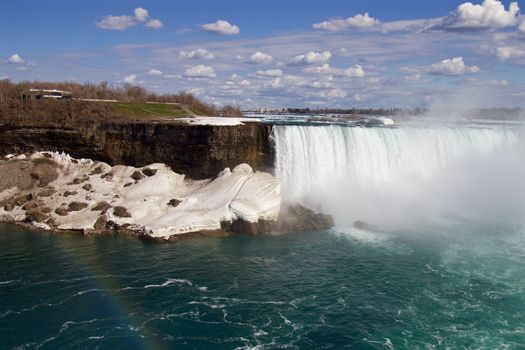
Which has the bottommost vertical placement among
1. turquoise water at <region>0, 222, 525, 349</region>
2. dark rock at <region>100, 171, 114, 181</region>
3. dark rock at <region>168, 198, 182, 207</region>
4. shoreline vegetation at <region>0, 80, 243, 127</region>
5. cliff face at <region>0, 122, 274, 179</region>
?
turquoise water at <region>0, 222, 525, 349</region>

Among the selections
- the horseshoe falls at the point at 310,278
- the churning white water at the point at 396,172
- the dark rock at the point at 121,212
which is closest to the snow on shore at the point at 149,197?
the dark rock at the point at 121,212

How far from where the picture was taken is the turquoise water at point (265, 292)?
20594 millimetres

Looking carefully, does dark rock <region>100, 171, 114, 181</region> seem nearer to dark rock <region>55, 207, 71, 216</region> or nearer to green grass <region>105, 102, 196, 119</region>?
dark rock <region>55, 207, 71, 216</region>

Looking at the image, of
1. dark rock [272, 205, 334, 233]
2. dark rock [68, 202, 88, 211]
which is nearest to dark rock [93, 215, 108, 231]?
dark rock [68, 202, 88, 211]

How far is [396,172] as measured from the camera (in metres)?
47.7

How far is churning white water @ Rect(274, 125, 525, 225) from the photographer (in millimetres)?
43219

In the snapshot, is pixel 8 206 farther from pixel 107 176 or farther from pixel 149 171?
pixel 149 171

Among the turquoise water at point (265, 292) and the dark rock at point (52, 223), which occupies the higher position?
the dark rock at point (52, 223)

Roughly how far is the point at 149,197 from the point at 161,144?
725 cm

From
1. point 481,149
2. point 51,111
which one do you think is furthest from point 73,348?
Answer: point 481,149

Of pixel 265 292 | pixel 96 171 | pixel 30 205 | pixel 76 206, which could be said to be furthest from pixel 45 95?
pixel 265 292

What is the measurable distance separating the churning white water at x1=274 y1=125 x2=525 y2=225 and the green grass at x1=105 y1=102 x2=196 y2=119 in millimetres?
20132

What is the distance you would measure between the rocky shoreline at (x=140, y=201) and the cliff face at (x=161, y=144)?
37.4 inches

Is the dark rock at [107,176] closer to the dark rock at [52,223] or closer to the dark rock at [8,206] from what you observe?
the dark rock at [52,223]
